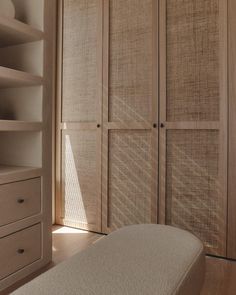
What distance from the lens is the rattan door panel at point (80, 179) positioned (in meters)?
2.68

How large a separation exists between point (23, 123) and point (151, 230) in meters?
0.99

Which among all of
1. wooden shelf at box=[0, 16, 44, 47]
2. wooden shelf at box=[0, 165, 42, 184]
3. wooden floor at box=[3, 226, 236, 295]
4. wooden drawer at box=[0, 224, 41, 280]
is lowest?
wooden floor at box=[3, 226, 236, 295]

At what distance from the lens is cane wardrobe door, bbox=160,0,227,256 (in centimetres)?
217

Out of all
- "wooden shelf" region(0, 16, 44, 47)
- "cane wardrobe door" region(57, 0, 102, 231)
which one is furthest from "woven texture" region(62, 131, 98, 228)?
"wooden shelf" region(0, 16, 44, 47)

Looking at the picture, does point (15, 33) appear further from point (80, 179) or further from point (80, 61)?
point (80, 179)

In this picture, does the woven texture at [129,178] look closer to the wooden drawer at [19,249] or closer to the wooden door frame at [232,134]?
the wooden door frame at [232,134]

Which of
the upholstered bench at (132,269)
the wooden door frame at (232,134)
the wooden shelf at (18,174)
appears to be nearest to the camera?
the upholstered bench at (132,269)

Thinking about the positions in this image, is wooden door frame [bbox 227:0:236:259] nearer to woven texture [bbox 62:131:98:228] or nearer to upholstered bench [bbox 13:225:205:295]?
upholstered bench [bbox 13:225:205:295]

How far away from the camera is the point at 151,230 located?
138 centimetres

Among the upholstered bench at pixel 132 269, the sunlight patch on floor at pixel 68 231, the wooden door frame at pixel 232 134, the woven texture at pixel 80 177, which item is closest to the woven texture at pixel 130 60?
the woven texture at pixel 80 177

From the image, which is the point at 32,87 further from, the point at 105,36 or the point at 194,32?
the point at 194,32

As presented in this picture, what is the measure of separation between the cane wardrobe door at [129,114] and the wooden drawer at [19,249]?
0.78 m

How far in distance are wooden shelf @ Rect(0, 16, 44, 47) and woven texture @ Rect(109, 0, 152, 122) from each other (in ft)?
2.51

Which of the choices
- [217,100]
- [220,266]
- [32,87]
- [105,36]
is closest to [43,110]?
[32,87]
